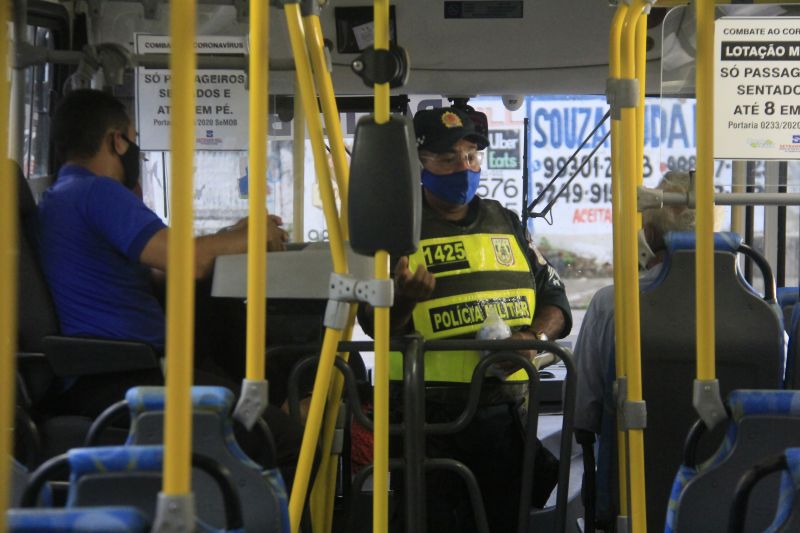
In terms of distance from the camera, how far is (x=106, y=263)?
12.8ft

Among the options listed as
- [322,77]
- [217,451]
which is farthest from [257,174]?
[217,451]

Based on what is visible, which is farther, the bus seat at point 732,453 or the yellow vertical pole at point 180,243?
the bus seat at point 732,453

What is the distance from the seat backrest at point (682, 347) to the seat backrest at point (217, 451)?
1.31m

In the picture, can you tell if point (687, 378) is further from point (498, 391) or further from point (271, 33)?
point (271, 33)

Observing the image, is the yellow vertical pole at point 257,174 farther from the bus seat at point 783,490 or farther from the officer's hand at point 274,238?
the bus seat at point 783,490

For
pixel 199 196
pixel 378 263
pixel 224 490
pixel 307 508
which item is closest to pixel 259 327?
pixel 378 263

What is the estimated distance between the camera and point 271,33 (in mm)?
4867

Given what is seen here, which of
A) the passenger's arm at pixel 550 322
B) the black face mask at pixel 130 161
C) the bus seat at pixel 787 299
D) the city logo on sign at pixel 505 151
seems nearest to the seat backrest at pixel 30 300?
the black face mask at pixel 130 161

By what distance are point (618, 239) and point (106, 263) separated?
1.70 meters

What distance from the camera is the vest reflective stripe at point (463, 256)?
161 inches

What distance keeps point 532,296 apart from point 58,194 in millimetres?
1690

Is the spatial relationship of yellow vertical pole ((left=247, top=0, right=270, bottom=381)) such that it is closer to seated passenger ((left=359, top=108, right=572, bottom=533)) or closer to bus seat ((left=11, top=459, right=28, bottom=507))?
bus seat ((left=11, top=459, right=28, bottom=507))

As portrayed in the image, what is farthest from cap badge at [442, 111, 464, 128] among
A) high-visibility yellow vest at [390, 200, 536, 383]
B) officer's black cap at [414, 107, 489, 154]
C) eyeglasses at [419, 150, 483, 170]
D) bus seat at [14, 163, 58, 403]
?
bus seat at [14, 163, 58, 403]

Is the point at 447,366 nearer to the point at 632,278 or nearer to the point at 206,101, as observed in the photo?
the point at 632,278
